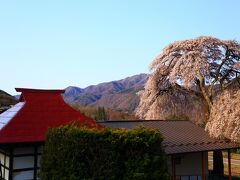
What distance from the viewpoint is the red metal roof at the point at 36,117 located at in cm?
1448

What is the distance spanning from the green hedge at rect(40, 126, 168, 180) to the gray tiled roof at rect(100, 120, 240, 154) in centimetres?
603

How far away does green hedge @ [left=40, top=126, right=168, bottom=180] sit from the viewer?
10219 mm

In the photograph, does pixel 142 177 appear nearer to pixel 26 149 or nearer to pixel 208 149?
pixel 26 149

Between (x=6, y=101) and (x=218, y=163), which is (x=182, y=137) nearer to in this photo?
(x=218, y=163)

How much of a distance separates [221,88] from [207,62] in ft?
6.88

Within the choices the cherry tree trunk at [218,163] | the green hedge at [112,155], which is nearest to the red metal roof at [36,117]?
the green hedge at [112,155]

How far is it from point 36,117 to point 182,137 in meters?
8.65

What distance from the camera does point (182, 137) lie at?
19312 mm

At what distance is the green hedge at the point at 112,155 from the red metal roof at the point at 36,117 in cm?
314

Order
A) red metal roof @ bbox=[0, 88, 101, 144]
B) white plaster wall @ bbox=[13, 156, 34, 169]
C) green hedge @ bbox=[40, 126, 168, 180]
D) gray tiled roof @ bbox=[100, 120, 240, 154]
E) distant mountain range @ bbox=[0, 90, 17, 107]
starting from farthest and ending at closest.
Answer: distant mountain range @ bbox=[0, 90, 17, 107]
gray tiled roof @ bbox=[100, 120, 240, 154]
red metal roof @ bbox=[0, 88, 101, 144]
white plaster wall @ bbox=[13, 156, 34, 169]
green hedge @ bbox=[40, 126, 168, 180]

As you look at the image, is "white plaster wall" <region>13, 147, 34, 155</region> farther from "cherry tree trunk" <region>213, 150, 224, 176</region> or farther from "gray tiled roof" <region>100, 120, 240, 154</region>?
"cherry tree trunk" <region>213, 150, 224, 176</region>

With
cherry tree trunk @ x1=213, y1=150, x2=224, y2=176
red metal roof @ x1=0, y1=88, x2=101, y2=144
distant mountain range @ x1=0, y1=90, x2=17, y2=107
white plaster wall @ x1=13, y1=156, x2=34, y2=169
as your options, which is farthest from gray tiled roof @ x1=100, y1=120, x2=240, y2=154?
distant mountain range @ x1=0, y1=90, x2=17, y2=107

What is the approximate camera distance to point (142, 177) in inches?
393

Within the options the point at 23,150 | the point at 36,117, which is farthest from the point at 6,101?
A: the point at 23,150
